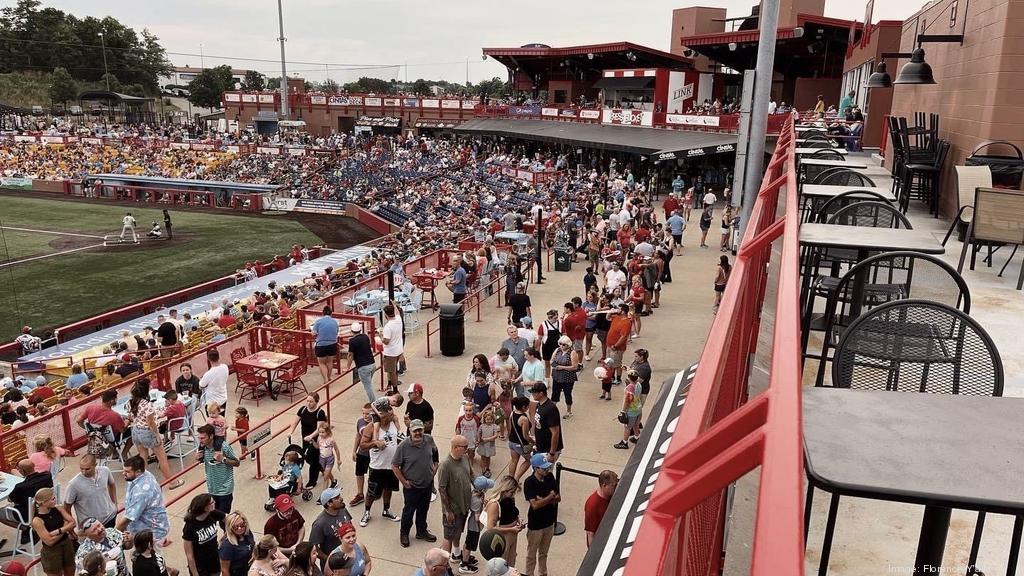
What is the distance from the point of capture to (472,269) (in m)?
18.0

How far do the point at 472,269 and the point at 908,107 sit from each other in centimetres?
1029

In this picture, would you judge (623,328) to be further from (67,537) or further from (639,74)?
(639,74)

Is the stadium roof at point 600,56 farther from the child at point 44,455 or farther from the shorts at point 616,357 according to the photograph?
the child at point 44,455

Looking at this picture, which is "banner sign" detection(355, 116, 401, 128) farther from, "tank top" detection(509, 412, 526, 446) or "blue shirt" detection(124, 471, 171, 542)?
"blue shirt" detection(124, 471, 171, 542)

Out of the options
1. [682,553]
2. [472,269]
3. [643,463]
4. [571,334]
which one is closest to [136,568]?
[643,463]

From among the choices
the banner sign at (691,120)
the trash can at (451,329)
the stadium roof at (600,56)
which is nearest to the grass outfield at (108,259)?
the trash can at (451,329)

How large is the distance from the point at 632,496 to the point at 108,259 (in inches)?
1353

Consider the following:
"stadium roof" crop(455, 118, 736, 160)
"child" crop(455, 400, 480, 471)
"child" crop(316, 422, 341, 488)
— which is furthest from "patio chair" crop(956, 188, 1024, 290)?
"stadium roof" crop(455, 118, 736, 160)

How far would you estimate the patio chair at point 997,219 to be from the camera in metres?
6.42

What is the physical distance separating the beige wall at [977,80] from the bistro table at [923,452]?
847 centimetres

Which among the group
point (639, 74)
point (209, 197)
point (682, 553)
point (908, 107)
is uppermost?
point (639, 74)

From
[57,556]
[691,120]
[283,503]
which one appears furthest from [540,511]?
[691,120]

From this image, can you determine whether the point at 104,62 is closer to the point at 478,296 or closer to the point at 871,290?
the point at 478,296

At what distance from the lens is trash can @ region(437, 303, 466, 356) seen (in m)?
14.2
